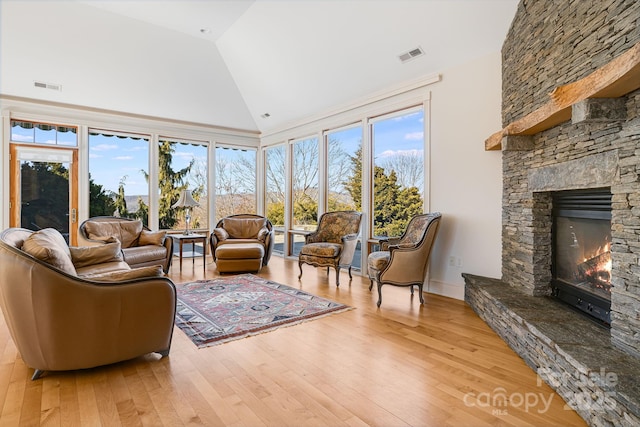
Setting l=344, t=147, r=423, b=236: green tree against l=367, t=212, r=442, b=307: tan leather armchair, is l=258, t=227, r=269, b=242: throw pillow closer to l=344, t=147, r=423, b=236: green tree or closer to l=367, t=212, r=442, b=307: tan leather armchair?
l=344, t=147, r=423, b=236: green tree

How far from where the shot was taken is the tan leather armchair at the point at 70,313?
6.92ft

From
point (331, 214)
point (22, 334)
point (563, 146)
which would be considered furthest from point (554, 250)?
point (22, 334)

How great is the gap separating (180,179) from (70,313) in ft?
17.7

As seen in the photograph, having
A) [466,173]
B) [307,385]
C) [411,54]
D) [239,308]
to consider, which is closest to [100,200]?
[239,308]

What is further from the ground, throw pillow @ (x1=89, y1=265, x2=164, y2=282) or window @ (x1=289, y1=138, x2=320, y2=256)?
window @ (x1=289, y1=138, x2=320, y2=256)

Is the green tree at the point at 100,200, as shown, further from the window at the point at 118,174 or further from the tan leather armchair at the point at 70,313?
the tan leather armchair at the point at 70,313

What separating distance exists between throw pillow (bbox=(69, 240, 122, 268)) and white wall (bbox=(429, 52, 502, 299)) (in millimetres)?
3816

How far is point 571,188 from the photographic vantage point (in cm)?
257

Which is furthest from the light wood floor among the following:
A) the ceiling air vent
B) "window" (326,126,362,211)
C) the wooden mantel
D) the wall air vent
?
the wall air vent

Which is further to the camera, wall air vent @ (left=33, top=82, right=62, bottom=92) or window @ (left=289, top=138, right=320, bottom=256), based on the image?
window @ (left=289, top=138, right=320, bottom=256)

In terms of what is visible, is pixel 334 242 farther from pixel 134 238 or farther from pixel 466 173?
pixel 134 238

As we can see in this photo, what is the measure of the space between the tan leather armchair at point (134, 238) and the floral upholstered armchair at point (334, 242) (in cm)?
207

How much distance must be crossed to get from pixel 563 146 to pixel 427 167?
189 cm

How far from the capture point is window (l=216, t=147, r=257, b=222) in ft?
25.3
